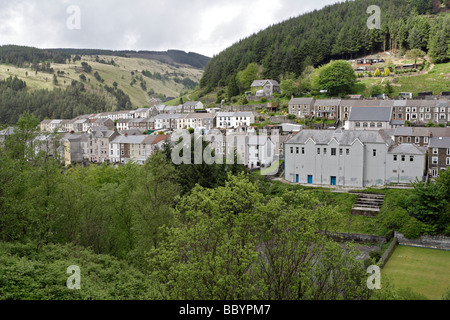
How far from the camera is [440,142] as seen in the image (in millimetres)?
46156

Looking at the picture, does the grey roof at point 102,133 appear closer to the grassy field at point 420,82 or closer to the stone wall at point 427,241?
the grassy field at point 420,82

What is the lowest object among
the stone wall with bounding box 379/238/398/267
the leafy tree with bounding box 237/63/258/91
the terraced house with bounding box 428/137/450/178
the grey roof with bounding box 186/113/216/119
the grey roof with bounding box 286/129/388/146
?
the stone wall with bounding box 379/238/398/267

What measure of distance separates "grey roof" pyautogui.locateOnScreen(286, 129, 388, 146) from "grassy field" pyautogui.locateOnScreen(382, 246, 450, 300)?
15.8 m

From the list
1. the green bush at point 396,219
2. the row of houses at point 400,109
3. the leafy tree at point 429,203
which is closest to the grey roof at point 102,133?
the row of houses at point 400,109

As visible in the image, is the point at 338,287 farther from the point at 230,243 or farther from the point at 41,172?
the point at 41,172

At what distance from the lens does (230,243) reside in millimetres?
14977

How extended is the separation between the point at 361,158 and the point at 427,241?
13.8 m

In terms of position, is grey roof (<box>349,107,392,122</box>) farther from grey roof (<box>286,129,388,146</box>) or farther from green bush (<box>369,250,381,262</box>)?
green bush (<box>369,250,381,262</box>)

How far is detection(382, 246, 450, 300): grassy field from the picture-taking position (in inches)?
1006

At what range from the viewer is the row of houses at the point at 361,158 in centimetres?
4453

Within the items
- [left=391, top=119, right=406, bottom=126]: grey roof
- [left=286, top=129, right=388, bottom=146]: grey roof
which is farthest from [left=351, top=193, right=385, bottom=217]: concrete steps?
[left=391, top=119, right=406, bottom=126]: grey roof

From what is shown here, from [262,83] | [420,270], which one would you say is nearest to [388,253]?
[420,270]
